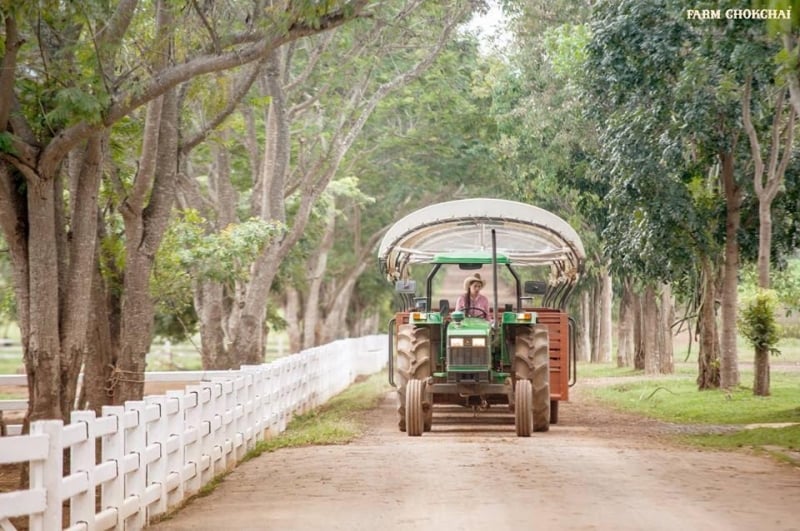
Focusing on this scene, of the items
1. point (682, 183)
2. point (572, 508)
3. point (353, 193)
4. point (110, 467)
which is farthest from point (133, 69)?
point (353, 193)

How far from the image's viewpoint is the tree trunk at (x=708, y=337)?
1102 inches

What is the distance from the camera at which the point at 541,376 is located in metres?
18.5

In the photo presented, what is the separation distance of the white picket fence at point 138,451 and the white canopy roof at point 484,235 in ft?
11.9

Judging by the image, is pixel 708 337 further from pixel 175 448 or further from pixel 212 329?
pixel 175 448

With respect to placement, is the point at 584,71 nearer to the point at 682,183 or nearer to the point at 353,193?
the point at 682,183

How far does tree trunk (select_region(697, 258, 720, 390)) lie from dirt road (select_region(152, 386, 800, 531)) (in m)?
10.6

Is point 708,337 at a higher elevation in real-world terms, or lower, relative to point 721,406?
higher

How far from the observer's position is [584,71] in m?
26.8

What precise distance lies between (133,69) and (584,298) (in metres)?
40.1

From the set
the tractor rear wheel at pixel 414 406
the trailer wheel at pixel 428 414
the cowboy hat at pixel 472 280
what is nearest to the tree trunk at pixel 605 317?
the cowboy hat at pixel 472 280

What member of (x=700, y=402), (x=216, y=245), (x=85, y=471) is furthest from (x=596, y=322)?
(x=85, y=471)

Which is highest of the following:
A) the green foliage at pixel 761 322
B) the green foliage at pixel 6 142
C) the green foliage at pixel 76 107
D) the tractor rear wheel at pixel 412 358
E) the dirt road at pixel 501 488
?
the green foliage at pixel 76 107

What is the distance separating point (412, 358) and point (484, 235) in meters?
3.55

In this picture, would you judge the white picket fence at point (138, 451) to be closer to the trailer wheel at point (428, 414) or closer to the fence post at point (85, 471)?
the fence post at point (85, 471)
